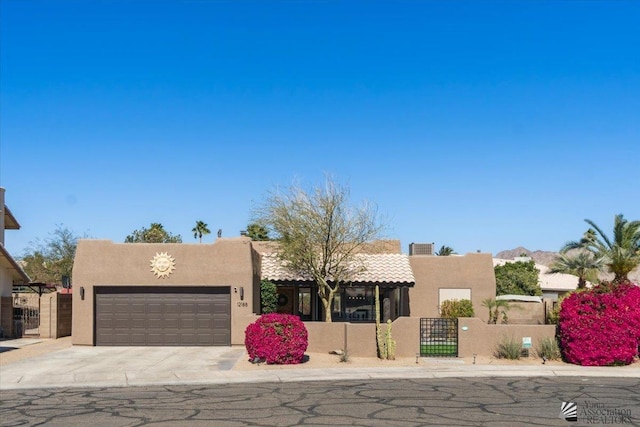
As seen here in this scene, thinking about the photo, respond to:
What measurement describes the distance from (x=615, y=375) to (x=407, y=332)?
7.08 m

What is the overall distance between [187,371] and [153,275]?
879cm

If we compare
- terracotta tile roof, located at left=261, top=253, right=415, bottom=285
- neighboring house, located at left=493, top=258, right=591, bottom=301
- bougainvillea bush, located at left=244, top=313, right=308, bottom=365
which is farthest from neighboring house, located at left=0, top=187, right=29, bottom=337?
neighboring house, located at left=493, top=258, right=591, bottom=301

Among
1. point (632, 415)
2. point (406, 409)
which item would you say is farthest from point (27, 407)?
point (632, 415)

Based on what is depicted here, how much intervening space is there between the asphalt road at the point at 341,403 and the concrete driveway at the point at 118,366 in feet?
4.88

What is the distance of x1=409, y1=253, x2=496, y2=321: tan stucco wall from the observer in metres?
38.3

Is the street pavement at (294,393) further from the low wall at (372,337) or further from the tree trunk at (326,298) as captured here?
the tree trunk at (326,298)

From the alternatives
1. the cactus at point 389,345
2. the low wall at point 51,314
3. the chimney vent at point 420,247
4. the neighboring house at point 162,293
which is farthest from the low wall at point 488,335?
the low wall at point 51,314

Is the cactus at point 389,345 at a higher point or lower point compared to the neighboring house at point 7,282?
lower

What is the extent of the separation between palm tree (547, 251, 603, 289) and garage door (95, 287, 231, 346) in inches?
917

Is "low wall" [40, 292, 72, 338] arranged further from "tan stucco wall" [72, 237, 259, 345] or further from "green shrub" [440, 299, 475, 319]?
"green shrub" [440, 299, 475, 319]

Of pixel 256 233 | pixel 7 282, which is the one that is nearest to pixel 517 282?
pixel 256 233

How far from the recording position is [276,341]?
24203mm

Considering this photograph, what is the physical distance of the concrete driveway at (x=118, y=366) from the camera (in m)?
21.5

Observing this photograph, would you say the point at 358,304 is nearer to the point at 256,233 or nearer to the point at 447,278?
the point at 447,278
